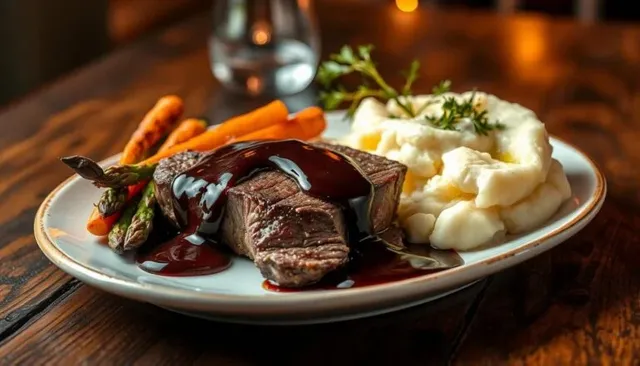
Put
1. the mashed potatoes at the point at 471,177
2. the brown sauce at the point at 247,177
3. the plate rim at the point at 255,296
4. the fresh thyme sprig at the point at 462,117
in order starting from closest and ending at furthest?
the plate rim at the point at 255,296, the brown sauce at the point at 247,177, the mashed potatoes at the point at 471,177, the fresh thyme sprig at the point at 462,117

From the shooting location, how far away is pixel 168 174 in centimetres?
198

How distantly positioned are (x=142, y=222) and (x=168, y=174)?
0.12m

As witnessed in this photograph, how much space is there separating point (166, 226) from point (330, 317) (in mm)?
450

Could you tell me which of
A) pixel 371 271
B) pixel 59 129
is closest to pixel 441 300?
pixel 371 271

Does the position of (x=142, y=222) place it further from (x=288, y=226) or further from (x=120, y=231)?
Answer: (x=288, y=226)

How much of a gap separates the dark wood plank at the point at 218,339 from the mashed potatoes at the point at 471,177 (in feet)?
0.58

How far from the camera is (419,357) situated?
1.67 metres

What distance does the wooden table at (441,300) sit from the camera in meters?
1.70

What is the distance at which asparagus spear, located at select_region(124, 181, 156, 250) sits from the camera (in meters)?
1.89

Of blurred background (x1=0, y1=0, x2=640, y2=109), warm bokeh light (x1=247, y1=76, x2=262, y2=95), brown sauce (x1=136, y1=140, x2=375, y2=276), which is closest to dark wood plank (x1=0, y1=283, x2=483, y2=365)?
brown sauce (x1=136, y1=140, x2=375, y2=276)

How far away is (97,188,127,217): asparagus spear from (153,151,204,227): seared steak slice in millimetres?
82

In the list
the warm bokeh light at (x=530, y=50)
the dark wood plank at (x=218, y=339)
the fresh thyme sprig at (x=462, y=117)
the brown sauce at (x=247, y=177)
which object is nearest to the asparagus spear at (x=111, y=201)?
the brown sauce at (x=247, y=177)

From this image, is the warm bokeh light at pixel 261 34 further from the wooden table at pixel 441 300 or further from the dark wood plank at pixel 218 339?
the dark wood plank at pixel 218 339

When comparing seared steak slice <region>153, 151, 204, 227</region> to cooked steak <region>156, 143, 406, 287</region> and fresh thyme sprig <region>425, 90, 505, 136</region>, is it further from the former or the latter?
fresh thyme sprig <region>425, 90, 505, 136</region>
